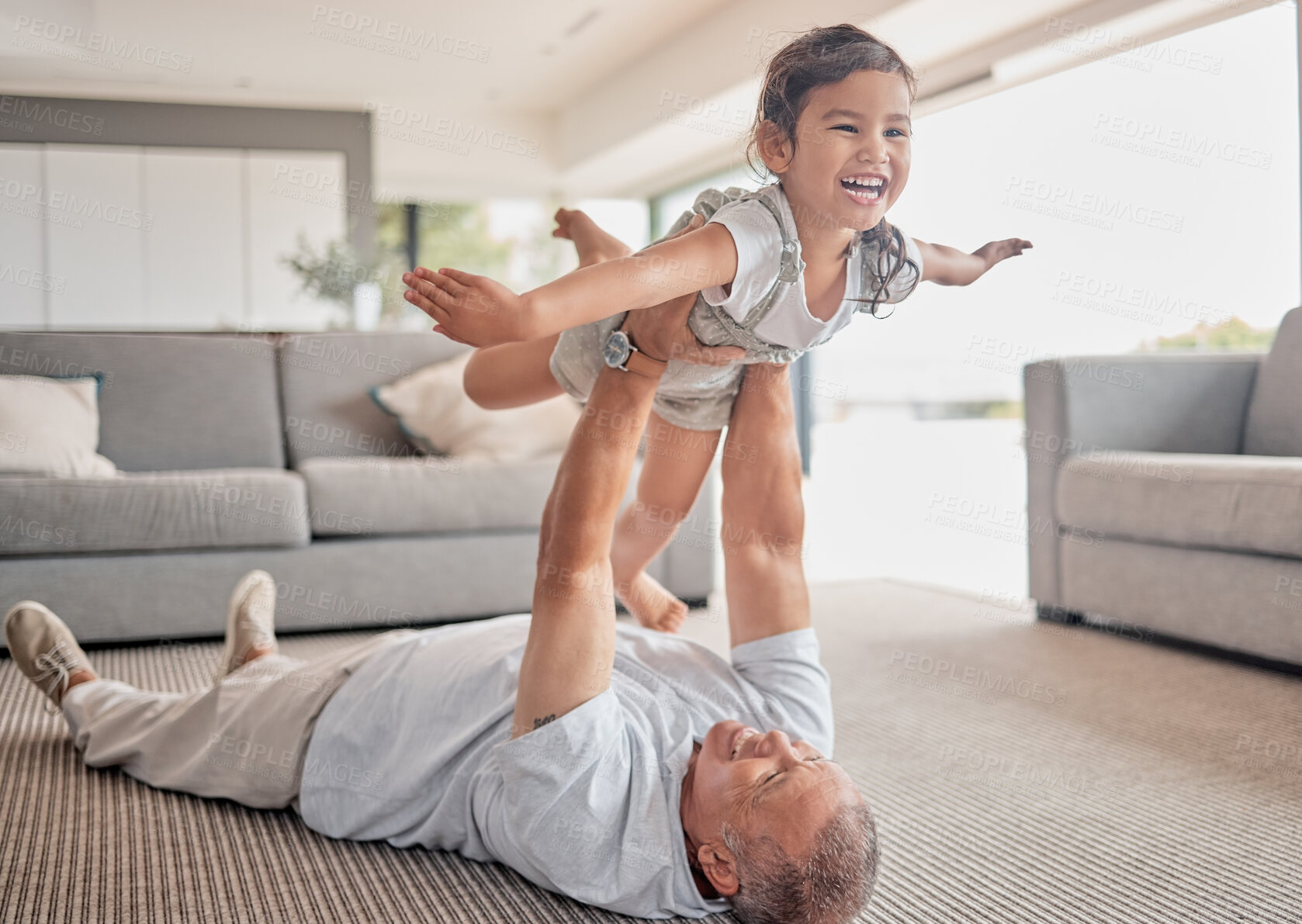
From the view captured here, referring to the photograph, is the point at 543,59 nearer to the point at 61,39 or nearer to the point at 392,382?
the point at 61,39

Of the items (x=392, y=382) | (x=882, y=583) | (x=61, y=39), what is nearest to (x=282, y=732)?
(x=392, y=382)

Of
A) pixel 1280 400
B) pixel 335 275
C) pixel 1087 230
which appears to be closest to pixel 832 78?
pixel 1280 400

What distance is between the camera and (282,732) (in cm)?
150

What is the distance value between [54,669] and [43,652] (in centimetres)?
3

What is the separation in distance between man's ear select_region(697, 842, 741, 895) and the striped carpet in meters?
0.18

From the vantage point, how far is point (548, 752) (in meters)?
1.23

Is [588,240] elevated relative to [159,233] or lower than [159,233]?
lower

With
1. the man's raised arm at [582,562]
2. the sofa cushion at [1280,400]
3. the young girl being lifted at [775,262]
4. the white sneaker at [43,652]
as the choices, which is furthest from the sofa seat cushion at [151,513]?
the sofa cushion at [1280,400]

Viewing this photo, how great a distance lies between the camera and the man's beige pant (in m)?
1.51

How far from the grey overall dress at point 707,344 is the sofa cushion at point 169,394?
1.99 m

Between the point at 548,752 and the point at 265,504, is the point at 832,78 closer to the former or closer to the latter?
the point at 548,752

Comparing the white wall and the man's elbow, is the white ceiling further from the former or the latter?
the man's elbow

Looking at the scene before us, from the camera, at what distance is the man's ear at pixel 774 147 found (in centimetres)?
127

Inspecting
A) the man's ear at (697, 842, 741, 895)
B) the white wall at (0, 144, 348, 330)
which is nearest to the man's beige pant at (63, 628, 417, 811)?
the man's ear at (697, 842, 741, 895)
